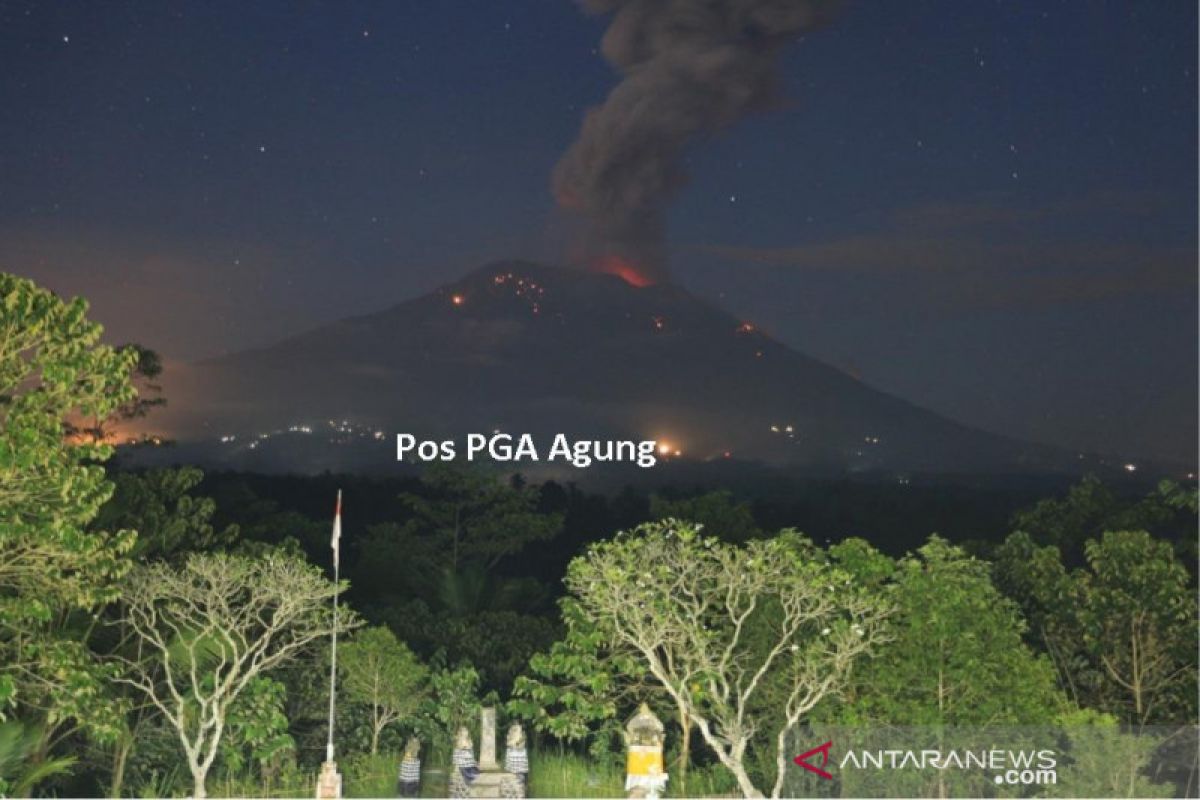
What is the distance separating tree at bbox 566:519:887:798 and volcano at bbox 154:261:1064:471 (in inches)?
507

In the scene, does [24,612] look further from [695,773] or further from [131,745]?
[695,773]

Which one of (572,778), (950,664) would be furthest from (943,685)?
(572,778)

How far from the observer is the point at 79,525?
11.1 meters

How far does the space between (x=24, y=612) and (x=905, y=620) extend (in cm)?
714

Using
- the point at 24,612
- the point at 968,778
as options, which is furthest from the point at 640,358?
the point at 24,612

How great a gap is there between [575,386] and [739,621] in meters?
20.3

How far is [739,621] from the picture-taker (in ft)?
44.4

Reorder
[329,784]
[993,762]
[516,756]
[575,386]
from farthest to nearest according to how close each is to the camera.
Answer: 1. [575,386]
2. [516,756]
3. [993,762]
4. [329,784]

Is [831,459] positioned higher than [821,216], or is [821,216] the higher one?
[821,216]

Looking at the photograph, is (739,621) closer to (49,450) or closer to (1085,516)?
(49,450)

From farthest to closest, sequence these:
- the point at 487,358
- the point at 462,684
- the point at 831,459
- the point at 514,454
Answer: the point at 487,358 < the point at 831,459 < the point at 514,454 < the point at 462,684

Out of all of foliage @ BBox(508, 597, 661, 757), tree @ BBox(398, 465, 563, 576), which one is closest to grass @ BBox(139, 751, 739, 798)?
foliage @ BBox(508, 597, 661, 757)

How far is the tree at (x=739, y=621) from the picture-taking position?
13.2m

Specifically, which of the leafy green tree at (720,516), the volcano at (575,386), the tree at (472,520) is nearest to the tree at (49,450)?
the leafy green tree at (720,516)
